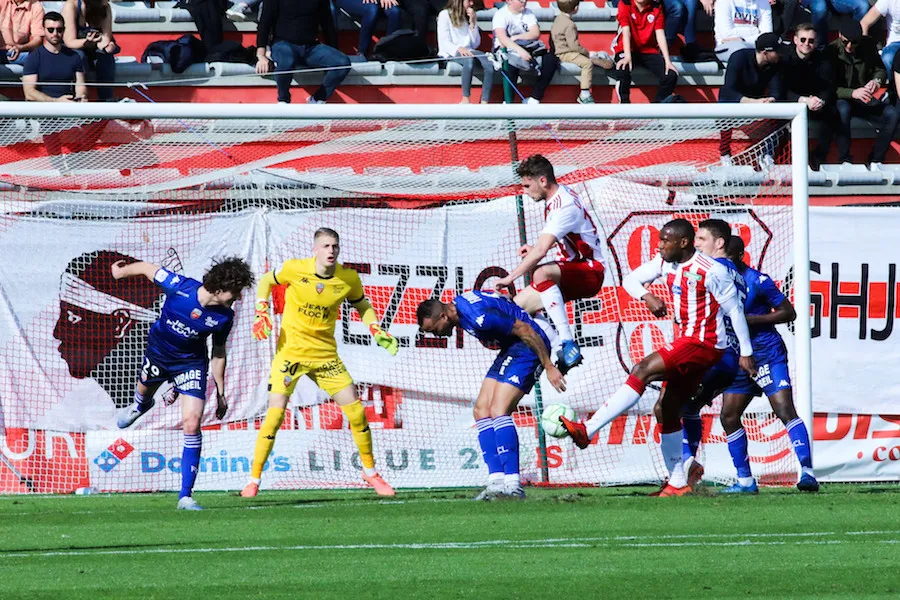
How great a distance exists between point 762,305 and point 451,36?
6401 mm

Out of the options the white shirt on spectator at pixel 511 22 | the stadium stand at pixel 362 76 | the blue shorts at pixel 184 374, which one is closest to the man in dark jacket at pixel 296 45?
the stadium stand at pixel 362 76

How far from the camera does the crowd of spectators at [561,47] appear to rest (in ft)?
47.8

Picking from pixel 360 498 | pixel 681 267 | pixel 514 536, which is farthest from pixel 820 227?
pixel 514 536

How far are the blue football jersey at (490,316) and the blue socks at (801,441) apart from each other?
2109 millimetres

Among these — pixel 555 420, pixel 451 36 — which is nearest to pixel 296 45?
pixel 451 36

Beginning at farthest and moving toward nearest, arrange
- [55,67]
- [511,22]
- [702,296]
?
[511,22]
[55,67]
[702,296]

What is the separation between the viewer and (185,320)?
10.3 meters

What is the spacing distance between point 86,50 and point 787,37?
8029mm

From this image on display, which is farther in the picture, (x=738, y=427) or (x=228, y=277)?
(x=738, y=427)

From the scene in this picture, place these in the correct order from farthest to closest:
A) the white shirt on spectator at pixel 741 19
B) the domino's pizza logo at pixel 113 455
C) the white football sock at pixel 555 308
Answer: the white shirt on spectator at pixel 741 19 → the domino's pizza logo at pixel 113 455 → the white football sock at pixel 555 308

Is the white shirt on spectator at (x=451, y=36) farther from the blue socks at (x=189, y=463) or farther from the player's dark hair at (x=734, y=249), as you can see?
the blue socks at (x=189, y=463)

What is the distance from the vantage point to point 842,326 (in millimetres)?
12773

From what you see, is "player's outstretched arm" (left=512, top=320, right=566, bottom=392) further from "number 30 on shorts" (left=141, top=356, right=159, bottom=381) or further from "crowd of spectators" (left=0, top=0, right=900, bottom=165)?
"crowd of spectators" (left=0, top=0, right=900, bottom=165)

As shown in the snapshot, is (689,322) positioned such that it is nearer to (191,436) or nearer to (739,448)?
(739,448)
